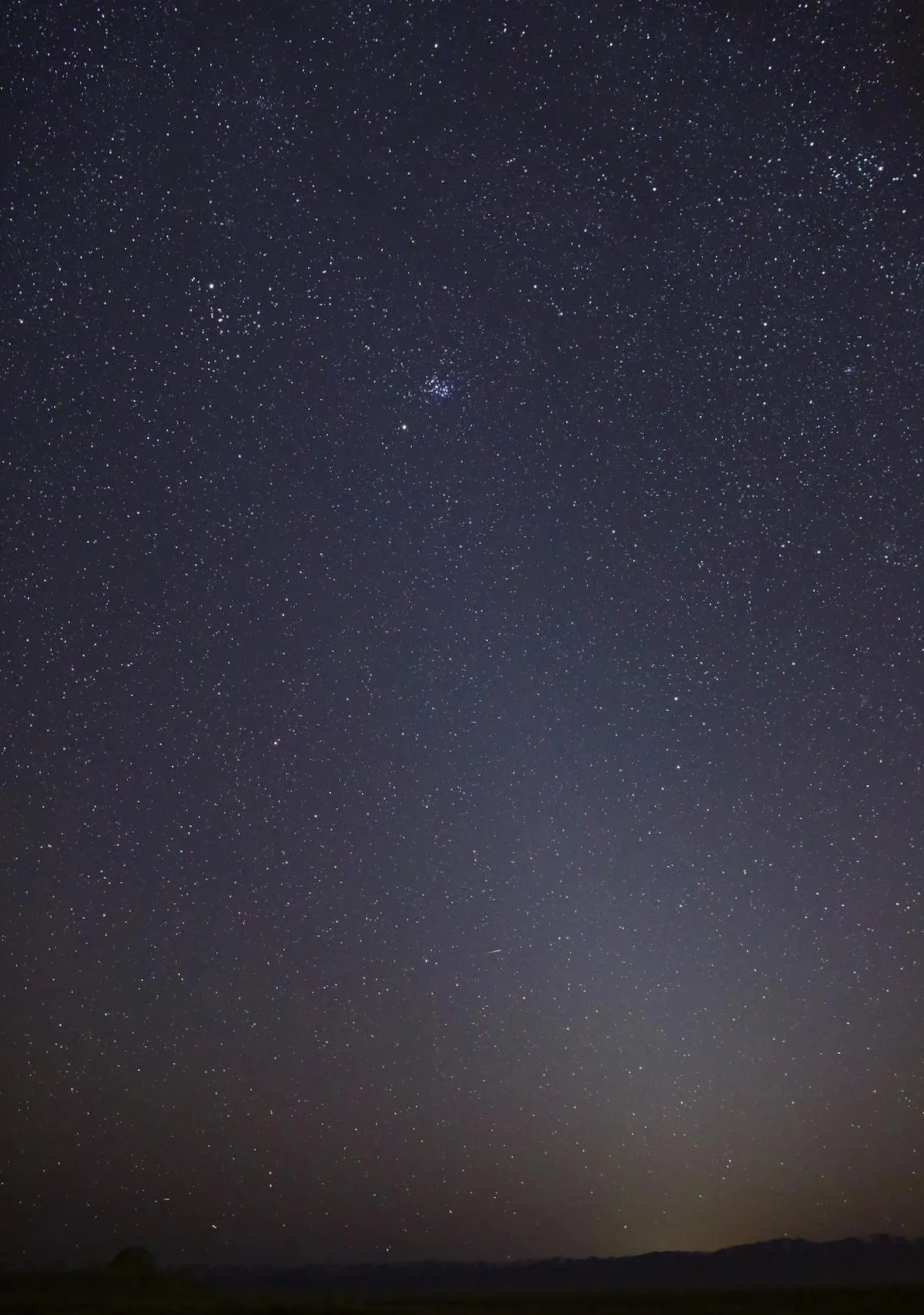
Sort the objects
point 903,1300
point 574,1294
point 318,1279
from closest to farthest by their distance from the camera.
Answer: point 903,1300, point 574,1294, point 318,1279

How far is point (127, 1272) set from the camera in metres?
20.8

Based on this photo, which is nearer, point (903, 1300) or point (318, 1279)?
point (903, 1300)

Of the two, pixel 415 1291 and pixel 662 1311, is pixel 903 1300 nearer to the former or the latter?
pixel 662 1311

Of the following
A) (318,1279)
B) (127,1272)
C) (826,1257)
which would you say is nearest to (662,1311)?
(127,1272)

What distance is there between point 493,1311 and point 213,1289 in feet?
47.8

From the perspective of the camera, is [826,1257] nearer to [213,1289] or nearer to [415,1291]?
[415,1291]

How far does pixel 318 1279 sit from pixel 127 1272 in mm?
12471

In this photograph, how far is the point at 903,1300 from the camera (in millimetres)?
12672

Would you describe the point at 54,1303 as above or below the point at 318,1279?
above

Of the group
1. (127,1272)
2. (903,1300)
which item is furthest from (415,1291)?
(903,1300)

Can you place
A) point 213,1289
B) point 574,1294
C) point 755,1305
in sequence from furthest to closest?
1. point 213,1289
2. point 574,1294
3. point 755,1305

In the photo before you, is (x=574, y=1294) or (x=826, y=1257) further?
(x=826, y=1257)

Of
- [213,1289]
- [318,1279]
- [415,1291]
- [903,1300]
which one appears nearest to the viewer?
[903,1300]

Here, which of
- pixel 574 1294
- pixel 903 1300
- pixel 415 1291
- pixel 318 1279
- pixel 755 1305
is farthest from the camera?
pixel 318 1279
